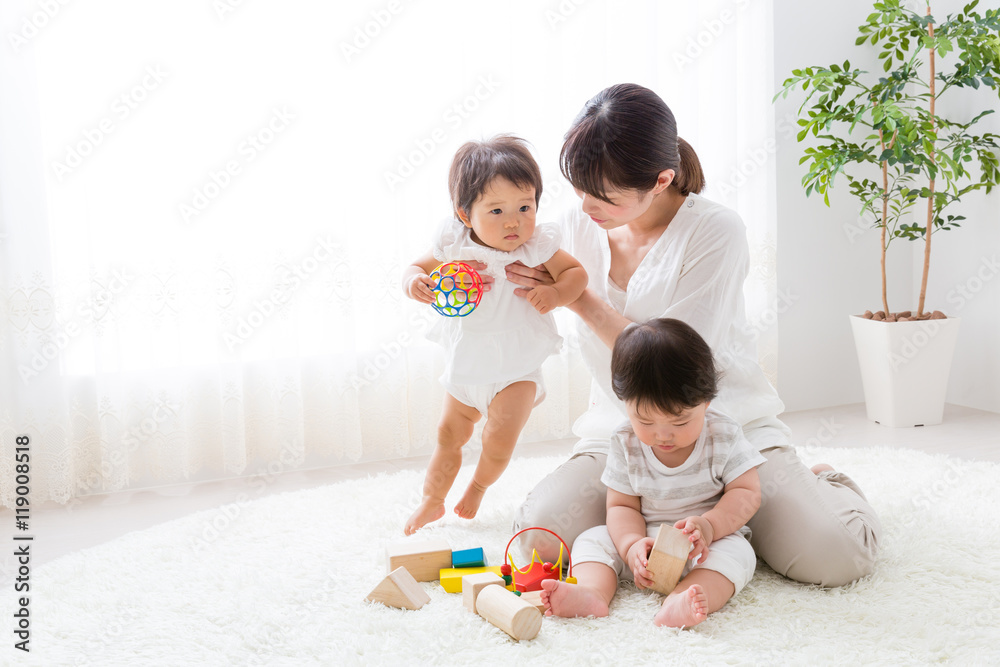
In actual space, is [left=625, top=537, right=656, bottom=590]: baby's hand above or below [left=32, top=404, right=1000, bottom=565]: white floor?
above

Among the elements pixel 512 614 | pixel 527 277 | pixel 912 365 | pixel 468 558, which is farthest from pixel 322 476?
pixel 912 365

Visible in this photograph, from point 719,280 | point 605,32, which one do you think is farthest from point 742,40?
point 719,280

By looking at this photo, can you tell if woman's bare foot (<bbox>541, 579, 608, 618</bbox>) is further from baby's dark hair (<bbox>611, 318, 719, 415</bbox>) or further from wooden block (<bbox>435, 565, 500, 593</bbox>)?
baby's dark hair (<bbox>611, 318, 719, 415</bbox>)

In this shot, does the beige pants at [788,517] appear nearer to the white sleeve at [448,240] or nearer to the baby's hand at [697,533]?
the baby's hand at [697,533]

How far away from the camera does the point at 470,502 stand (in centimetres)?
198

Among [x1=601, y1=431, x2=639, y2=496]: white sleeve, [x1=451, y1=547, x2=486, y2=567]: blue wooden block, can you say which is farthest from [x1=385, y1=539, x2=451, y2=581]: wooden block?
[x1=601, y1=431, x2=639, y2=496]: white sleeve

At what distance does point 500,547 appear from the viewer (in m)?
1.87

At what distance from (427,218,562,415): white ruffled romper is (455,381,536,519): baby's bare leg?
2 centimetres

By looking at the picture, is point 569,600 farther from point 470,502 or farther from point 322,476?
point 322,476

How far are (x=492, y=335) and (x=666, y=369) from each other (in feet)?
1.75

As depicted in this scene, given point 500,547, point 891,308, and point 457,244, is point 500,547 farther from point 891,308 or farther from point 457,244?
point 891,308

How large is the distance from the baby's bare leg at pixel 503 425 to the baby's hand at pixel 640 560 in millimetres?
455

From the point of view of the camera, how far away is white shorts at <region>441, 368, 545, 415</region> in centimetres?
189

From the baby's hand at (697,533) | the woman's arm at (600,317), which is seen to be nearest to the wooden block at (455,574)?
the baby's hand at (697,533)
